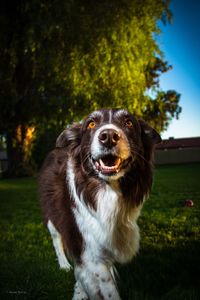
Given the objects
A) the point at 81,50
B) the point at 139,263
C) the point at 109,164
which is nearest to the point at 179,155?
the point at 81,50

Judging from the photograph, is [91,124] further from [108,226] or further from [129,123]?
[108,226]

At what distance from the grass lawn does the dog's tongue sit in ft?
3.83

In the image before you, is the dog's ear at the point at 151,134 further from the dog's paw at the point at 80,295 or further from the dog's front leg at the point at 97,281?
the dog's paw at the point at 80,295

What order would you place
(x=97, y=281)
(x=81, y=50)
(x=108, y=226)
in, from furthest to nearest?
(x=81, y=50) < (x=108, y=226) < (x=97, y=281)

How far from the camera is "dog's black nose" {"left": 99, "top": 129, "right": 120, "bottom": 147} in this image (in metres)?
3.26

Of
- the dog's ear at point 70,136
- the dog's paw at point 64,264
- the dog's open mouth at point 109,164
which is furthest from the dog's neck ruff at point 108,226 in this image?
the dog's paw at point 64,264

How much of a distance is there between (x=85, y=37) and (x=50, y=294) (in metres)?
13.5

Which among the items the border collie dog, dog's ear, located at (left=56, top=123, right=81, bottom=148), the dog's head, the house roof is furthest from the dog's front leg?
the house roof

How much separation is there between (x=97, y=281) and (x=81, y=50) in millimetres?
13749

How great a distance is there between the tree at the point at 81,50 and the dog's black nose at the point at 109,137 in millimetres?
13044

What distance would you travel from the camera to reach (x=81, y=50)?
16109 mm

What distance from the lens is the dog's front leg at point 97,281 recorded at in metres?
3.37

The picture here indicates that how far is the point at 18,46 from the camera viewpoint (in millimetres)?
17188

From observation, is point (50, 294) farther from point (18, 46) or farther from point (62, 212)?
point (18, 46)
